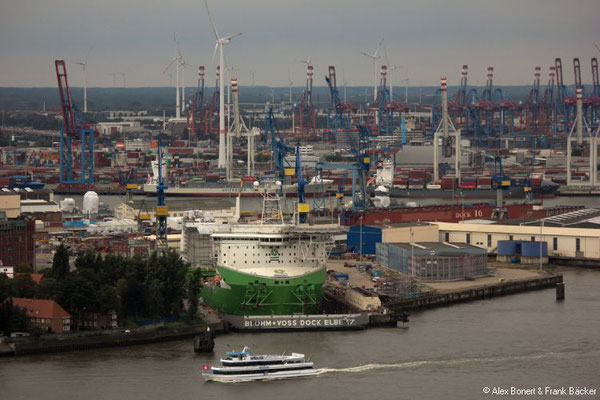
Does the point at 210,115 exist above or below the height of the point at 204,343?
above

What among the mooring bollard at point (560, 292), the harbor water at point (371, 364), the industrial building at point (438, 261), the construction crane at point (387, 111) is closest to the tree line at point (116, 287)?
the harbor water at point (371, 364)

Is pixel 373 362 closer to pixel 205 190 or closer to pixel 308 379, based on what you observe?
pixel 308 379

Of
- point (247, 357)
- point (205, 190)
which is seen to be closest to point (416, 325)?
point (247, 357)

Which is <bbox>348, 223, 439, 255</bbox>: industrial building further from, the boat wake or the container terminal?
the boat wake

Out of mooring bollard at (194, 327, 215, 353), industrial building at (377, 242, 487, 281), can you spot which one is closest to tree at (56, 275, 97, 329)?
mooring bollard at (194, 327, 215, 353)

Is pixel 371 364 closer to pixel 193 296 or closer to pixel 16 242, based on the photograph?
pixel 193 296

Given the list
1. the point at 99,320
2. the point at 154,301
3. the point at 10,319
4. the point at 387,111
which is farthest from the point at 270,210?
the point at 387,111
